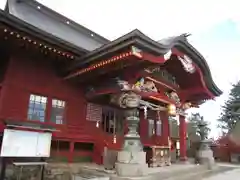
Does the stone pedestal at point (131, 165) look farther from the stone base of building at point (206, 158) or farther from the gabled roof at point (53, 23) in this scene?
the stone base of building at point (206, 158)

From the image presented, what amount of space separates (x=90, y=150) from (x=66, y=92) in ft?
8.34

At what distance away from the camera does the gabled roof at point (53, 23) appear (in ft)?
34.8

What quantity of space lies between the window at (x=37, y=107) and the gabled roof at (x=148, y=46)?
1.58 m

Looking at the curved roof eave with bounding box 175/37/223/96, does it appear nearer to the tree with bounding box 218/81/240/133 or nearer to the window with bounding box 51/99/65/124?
the window with bounding box 51/99/65/124

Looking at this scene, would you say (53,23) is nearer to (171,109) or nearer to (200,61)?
(171,109)

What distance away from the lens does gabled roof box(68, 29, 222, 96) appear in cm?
645

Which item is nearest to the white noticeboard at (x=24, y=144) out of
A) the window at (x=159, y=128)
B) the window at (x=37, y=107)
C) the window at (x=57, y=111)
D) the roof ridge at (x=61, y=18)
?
the window at (x=37, y=107)

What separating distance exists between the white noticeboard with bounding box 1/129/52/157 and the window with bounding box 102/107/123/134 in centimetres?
406

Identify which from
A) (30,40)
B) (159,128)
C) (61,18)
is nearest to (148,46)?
(30,40)

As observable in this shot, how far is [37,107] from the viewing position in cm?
802

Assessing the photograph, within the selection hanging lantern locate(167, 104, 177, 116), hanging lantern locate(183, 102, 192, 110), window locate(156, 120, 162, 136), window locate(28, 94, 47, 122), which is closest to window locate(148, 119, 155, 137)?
window locate(156, 120, 162, 136)

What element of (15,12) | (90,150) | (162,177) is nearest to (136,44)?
(162,177)

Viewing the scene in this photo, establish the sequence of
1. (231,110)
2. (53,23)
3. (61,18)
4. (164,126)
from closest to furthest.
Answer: (53,23), (61,18), (164,126), (231,110)

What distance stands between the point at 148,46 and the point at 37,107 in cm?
433
